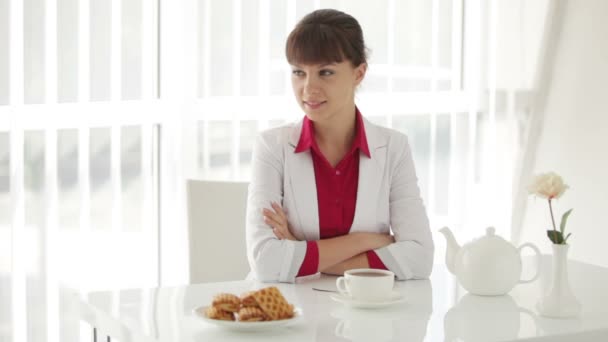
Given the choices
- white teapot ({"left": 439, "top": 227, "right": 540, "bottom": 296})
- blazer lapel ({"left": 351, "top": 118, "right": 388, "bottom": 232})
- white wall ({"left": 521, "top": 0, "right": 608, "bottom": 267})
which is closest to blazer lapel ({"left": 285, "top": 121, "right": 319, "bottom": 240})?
blazer lapel ({"left": 351, "top": 118, "right": 388, "bottom": 232})

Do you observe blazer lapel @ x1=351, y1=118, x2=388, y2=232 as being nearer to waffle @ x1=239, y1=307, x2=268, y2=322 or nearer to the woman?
the woman

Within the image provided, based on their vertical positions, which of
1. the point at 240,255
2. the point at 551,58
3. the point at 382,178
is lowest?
the point at 240,255

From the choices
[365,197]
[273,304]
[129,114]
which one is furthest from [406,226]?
[129,114]

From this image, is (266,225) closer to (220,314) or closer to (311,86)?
(311,86)

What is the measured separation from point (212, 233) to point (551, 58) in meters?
2.32

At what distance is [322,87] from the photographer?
2443mm

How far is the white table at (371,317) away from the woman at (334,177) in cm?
13

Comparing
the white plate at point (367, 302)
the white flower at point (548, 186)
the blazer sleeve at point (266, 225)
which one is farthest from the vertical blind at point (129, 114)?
the white flower at point (548, 186)

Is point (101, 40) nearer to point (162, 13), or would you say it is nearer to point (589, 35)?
point (162, 13)

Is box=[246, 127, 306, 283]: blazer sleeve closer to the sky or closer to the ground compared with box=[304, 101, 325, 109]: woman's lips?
closer to the ground

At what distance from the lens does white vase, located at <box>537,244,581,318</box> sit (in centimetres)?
192

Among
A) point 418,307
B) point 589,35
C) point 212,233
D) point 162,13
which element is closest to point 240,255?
point 212,233

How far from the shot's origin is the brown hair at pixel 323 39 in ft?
7.92

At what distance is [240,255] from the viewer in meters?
2.68
